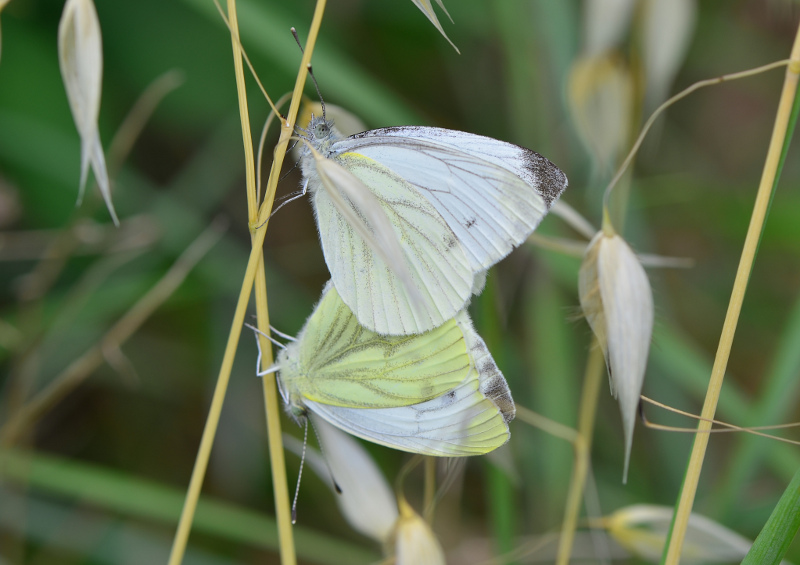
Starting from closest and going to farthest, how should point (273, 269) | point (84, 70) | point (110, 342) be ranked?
point (84, 70) → point (110, 342) → point (273, 269)

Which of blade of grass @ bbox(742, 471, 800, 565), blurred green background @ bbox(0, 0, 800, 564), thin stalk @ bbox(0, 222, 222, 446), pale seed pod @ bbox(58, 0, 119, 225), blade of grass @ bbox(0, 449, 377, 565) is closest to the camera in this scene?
blade of grass @ bbox(742, 471, 800, 565)

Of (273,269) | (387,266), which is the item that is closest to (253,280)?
(387,266)

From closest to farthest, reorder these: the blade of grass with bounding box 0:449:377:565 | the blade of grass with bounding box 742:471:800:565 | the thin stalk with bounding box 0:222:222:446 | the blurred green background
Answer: the blade of grass with bounding box 742:471:800:565, the thin stalk with bounding box 0:222:222:446, the blade of grass with bounding box 0:449:377:565, the blurred green background

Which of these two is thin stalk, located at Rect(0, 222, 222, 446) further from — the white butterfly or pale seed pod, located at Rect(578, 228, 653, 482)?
pale seed pod, located at Rect(578, 228, 653, 482)

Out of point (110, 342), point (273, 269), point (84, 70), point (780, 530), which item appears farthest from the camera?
point (273, 269)

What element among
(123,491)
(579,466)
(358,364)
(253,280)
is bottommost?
(123,491)

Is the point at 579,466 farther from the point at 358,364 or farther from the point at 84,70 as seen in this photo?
the point at 84,70

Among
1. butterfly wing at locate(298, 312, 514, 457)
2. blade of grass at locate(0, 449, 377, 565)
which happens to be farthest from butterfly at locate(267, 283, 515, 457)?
blade of grass at locate(0, 449, 377, 565)

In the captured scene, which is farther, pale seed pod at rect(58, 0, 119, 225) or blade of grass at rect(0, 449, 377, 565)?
blade of grass at rect(0, 449, 377, 565)
